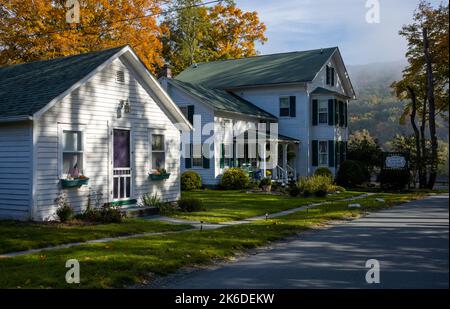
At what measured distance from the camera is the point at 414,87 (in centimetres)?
3825

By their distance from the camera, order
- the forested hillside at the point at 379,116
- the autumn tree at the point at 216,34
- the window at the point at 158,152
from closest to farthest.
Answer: the window at the point at 158,152, the autumn tree at the point at 216,34, the forested hillside at the point at 379,116

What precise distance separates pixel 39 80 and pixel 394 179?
2096 centimetres

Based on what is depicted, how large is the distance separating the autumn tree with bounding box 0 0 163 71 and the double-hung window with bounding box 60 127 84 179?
15974 millimetres

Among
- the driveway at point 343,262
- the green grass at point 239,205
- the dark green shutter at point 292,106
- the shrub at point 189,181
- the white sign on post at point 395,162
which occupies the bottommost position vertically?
the driveway at point 343,262

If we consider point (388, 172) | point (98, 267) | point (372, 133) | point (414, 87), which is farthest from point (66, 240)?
point (372, 133)

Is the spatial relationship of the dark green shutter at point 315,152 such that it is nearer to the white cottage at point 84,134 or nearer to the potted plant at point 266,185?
the potted plant at point 266,185

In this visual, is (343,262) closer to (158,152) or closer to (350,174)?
(158,152)

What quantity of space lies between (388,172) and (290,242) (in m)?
19.3

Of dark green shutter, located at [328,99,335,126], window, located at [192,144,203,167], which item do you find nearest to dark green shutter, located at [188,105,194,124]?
window, located at [192,144,203,167]

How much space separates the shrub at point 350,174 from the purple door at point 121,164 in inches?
706

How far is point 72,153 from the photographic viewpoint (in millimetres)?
14773

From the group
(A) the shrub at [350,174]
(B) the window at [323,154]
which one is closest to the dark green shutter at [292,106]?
(B) the window at [323,154]

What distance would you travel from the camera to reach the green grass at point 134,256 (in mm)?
7477
